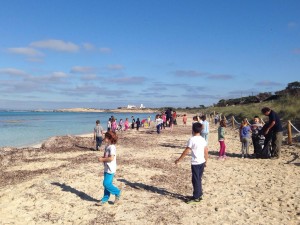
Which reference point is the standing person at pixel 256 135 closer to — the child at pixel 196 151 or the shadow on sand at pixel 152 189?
the shadow on sand at pixel 152 189

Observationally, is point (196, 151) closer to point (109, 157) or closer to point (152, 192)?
point (109, 157)

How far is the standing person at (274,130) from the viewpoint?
37.7 feet

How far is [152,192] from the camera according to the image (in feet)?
26.3

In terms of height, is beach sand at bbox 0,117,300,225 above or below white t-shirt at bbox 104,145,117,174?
below

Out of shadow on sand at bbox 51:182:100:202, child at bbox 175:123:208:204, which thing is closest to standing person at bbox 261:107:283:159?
child at bbox 175:123:208:204

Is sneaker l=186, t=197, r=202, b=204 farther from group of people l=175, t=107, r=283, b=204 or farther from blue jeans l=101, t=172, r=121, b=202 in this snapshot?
blue jeans l=101, t=172, r=121, b=202

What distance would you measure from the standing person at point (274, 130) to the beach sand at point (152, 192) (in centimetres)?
45

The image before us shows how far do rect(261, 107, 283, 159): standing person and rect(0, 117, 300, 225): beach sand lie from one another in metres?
0.45

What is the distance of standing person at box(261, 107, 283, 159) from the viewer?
11.5 m

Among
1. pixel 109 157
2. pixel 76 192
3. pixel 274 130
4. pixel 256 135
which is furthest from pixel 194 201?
pixel 256 135

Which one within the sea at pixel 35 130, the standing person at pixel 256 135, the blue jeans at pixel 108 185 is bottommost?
the sea at pixel 35 130

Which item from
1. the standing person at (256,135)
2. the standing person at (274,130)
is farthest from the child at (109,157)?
the standing person at (256,135)

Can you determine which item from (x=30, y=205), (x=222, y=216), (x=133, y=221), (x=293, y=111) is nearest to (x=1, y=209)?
(x=30, y=205)

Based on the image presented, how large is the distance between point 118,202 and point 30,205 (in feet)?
6.78
